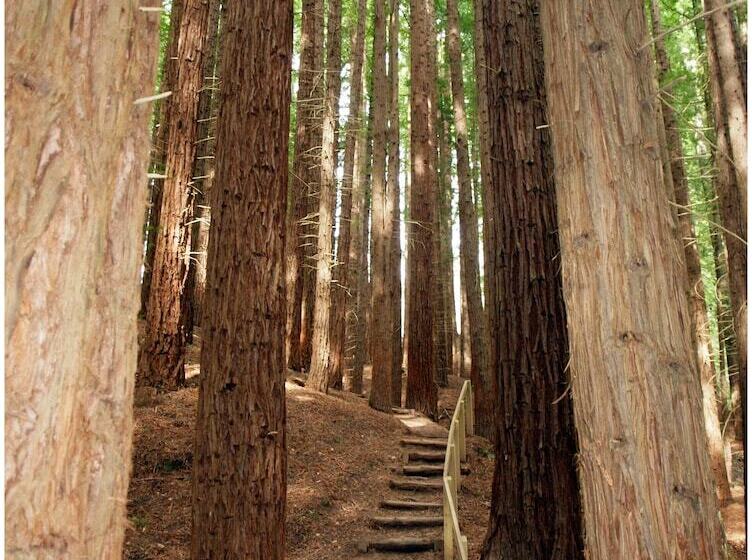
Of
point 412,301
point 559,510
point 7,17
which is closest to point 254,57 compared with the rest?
point 7,17

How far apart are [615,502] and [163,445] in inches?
249

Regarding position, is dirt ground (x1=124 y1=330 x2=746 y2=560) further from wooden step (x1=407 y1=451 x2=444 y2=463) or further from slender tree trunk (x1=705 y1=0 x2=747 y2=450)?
slender tree trunk (x1=705 y1=0 x2=747 y2=450)

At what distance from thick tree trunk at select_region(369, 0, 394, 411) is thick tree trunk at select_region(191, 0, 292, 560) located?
29.4 ft

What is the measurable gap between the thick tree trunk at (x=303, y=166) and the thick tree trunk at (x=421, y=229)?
2329 mm

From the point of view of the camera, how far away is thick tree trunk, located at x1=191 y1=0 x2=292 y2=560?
4500 mm

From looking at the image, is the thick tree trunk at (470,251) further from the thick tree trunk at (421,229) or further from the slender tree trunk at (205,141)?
the slender tree trunk at (205,141)

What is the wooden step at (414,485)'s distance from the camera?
9628 millimetres

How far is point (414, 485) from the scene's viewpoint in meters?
9.62

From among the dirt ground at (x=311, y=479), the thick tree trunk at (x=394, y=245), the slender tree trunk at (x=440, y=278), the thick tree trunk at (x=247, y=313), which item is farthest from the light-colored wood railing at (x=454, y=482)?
the slender tree trunk at (x=440, y=278)

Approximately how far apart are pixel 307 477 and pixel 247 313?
16.3 ft

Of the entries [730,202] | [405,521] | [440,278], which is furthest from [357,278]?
[730,202]

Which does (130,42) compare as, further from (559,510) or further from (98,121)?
(559,510)

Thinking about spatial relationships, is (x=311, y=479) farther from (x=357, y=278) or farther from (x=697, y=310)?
(x=357, y=278)

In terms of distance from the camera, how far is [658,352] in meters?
Answer: 3.03
